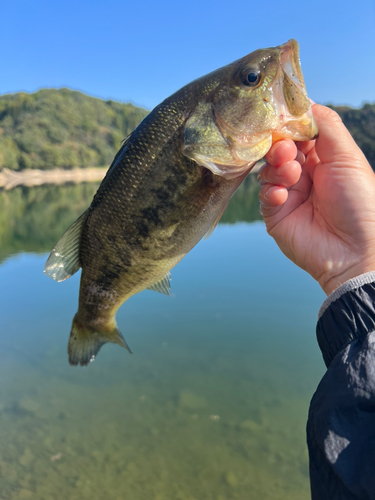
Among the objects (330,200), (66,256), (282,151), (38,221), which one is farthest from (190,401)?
(38,221)

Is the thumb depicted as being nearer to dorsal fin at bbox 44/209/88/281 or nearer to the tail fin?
dorsal fin at bbox 44/209/88/281

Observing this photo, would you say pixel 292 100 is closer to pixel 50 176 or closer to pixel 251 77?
pixel 251 77

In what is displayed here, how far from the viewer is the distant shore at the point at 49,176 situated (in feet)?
247

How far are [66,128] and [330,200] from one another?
115 m

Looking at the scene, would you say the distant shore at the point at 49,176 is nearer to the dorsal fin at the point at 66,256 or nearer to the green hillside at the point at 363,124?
the green hillside at the point at 363,124

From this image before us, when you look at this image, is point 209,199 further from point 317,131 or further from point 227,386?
point 227,386

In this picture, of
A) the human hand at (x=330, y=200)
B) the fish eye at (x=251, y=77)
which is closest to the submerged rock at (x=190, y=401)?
the human hand at (x=330, y=200)

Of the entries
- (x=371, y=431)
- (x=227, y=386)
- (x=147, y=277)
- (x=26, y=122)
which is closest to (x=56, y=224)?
(x=227, y=386)

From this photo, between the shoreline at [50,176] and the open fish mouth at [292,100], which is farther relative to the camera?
the shoreline at [50,176]

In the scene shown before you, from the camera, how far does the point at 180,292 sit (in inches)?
408

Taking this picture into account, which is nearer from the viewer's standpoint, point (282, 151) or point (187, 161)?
point (282, 151)

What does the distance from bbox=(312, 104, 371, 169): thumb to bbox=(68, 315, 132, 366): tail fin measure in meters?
2.21

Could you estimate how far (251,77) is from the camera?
216cm

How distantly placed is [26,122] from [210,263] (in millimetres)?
100535
